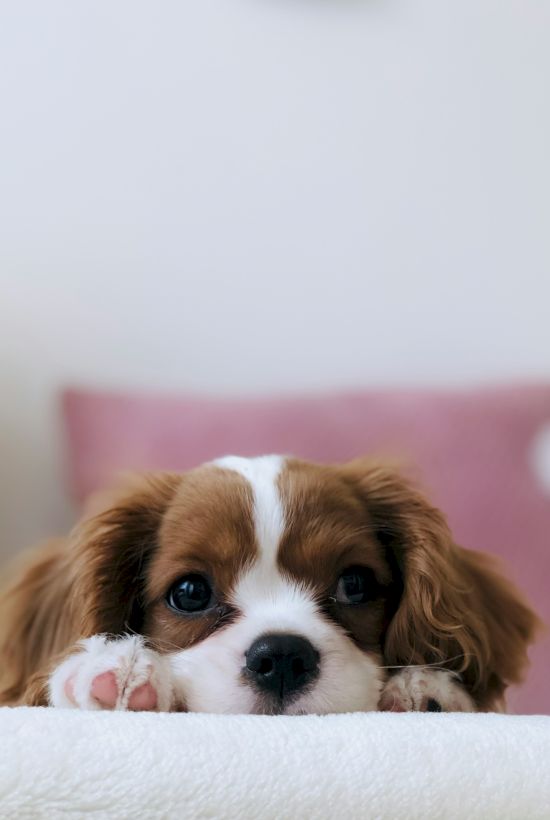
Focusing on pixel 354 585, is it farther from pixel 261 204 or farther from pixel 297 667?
pixel 261 204

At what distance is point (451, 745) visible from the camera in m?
0.78

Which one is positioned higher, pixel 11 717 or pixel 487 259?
pixel 487 259

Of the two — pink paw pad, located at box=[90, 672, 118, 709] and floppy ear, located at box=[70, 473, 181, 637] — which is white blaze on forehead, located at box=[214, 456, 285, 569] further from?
pink paw pad, located at box=[90, 672, 118, 709]

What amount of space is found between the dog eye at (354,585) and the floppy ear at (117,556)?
239 mm

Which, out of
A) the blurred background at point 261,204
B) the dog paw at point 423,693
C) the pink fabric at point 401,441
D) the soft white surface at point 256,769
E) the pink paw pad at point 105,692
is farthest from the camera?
the blurred background at point 261,204

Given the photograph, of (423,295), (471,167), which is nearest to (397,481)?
(423,295)

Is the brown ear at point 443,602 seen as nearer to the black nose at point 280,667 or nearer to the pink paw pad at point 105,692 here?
the black nose at point 280,667

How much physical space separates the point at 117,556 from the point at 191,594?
0.40 ft

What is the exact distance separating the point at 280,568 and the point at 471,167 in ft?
5.04

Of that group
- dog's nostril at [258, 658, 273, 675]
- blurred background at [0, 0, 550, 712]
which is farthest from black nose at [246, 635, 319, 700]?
→ blurred background at [0, 0, 550, 712]

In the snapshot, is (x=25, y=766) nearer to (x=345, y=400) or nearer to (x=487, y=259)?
(x=345, y=400)

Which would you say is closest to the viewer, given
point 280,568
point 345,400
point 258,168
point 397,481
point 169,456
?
point 280,568

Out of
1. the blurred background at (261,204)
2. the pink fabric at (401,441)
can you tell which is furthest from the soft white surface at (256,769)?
the blurred background at (261,204)

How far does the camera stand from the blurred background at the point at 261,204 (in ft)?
7.22
